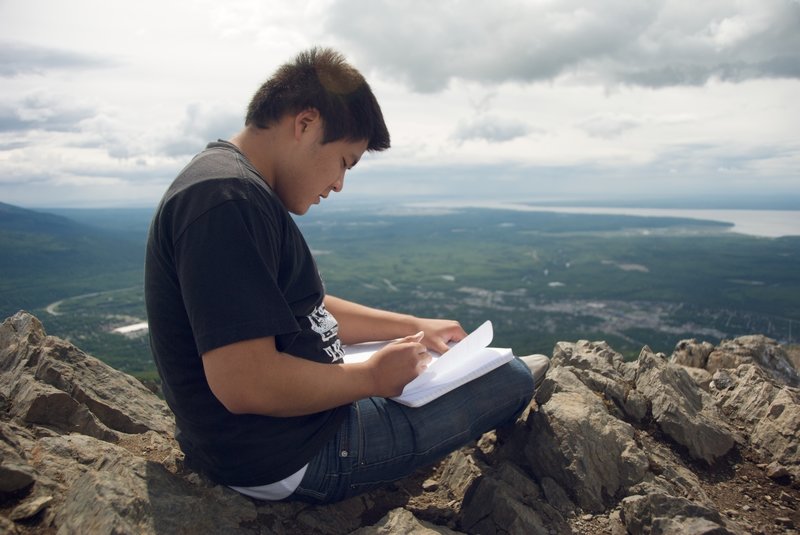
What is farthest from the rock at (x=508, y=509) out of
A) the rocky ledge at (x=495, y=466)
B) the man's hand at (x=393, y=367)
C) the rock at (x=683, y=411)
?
the rock at (x=683, y=411)

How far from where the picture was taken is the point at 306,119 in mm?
4059

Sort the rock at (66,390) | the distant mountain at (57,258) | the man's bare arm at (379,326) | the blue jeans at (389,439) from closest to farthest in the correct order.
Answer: the blue jeans at (389,439) → the rock at (66,390) → the man's bare arm at (379,326) → the distant mountain at (57,258)

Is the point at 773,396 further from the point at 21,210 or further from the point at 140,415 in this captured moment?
the point at 21,210

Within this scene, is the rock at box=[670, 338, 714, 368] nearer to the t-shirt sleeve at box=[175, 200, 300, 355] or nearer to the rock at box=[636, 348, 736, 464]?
the rock at box=[636, 348, 736, 464]

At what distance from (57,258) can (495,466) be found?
583 feet

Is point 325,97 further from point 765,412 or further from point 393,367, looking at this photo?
point 765,412

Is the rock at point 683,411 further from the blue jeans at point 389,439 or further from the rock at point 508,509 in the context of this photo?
the blue jeans at point 389,439

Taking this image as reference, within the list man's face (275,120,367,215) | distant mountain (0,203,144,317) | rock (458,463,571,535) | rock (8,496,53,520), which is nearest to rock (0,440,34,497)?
rock (8,496,53,520)

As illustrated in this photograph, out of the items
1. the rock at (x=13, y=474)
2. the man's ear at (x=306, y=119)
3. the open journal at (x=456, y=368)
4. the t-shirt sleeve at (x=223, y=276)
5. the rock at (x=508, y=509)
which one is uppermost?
the man's ear at (x=306, y=119)

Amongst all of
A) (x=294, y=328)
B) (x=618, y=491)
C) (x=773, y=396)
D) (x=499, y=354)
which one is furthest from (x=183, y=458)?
(x=773, y=396)

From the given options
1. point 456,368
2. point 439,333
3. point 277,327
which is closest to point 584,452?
point 456,368

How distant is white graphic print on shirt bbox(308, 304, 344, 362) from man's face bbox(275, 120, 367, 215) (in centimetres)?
88

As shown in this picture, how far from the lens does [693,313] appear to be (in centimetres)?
11212

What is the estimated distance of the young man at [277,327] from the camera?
10.7 ft
